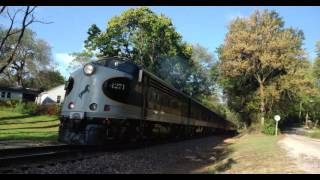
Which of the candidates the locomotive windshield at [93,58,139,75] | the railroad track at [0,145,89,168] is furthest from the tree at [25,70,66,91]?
the railroad track at [0,145,89,168]

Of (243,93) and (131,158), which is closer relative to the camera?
(131,158)

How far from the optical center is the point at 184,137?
3322cm

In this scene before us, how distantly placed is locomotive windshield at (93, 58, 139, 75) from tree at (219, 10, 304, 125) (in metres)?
32.8

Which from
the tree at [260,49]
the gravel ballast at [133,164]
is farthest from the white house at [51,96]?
the gravel ballast at [133,164]

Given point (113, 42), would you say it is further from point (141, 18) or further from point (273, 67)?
point (273, 67)

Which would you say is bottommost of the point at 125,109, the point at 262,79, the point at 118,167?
the point at 118,167

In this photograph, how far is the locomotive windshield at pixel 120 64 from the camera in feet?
62.5

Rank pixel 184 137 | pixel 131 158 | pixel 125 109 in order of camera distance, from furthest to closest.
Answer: pixel 184 137 < pixel 125 109 < pixel 131 158

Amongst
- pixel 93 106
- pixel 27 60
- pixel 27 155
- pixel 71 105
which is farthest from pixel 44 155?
pixel 27 60

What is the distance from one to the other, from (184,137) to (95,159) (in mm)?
18774

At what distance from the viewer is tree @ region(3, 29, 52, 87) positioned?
317 ft

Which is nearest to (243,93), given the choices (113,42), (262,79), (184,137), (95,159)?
(262,79)

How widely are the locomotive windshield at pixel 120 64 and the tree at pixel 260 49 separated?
32806 mm

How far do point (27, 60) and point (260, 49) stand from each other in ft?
197
